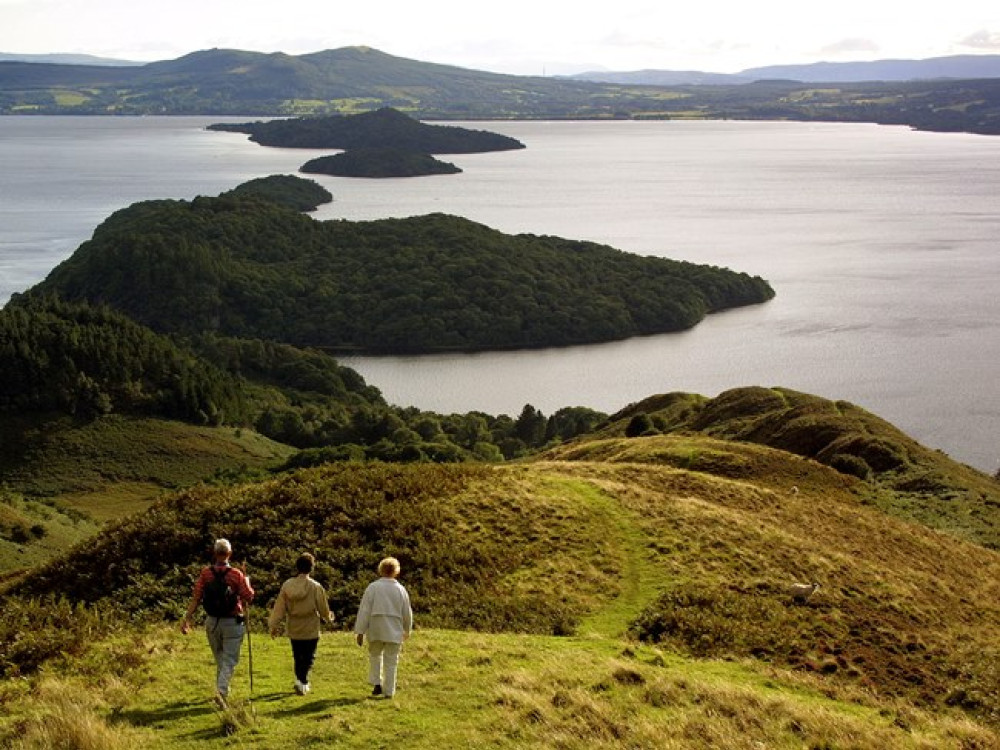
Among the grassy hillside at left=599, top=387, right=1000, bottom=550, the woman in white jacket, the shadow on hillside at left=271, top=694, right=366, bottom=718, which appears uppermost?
the woman in white jacket

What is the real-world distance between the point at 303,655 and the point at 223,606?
4.56 ft

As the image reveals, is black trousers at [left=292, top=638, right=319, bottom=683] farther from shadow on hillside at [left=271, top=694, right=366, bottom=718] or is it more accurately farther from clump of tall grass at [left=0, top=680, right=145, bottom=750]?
clump of tall grass at [left=0, top=680, right=145, bottom=750]

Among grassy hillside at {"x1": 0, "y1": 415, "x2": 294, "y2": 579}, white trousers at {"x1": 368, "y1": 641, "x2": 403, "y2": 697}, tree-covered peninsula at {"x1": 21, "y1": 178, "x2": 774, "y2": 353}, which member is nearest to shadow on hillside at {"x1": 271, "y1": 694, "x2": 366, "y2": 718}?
white trousers at {"x1": 368, "y1": 641, "x2": 403, "y2": 697}

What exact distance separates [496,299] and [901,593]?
167m

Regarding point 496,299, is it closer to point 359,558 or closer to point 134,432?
point 134,432

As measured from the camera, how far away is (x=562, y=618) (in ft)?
68.7

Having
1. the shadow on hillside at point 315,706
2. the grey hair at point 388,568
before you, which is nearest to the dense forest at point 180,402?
the shadow on hillside at point 315,706

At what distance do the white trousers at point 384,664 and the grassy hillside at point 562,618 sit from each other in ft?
0.78

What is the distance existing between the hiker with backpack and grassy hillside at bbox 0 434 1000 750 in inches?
23.2

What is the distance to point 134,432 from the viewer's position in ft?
288

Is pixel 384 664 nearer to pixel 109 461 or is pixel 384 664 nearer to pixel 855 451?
pixel 855 451

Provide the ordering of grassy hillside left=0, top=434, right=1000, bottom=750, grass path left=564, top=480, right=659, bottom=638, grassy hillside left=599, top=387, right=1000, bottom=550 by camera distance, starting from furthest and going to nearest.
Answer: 1. grassy hillside left=599, top=387, right=1000, bottom=550
2. grass path left=564, top=480, right=659, bottom=638
3. grassy hillside left=0, top=434, right=1000, bottom=750

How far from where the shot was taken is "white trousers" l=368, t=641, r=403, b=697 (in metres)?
14.2

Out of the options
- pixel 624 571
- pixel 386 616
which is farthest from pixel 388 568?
pixel 624 571
